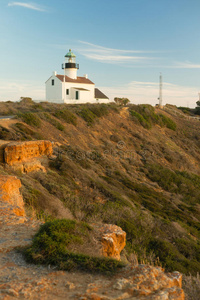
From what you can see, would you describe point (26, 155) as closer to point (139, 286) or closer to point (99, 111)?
point (139, 286)

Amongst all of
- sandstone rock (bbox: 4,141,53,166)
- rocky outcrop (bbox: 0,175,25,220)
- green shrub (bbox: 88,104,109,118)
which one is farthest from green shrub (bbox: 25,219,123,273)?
green shrub (bbox: 88,104,109,118)

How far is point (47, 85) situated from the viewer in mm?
41125

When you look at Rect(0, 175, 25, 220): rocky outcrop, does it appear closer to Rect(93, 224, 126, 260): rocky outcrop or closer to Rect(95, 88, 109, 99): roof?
Rect(93, 224, 126, 260): rocky outcrop

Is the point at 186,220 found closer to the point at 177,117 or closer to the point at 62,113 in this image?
the point at 62,113

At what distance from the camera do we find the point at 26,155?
13031 mm

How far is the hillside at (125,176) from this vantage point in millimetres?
9320

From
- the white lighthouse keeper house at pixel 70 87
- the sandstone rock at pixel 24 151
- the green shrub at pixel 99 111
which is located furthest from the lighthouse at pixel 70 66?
the sandstone rock at pixel 24 151

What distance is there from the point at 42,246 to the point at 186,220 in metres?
10.6

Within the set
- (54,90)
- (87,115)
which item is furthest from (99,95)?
(87,115)

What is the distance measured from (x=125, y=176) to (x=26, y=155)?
277 inches

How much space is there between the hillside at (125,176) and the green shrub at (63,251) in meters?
2.11

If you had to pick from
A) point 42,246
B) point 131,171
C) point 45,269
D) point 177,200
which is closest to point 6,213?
point 42,246

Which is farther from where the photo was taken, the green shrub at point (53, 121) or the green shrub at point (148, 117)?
the green shrub at point (148, 117)

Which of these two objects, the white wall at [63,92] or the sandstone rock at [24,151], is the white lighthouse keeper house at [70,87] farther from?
the sandstone rock at [24,151]
